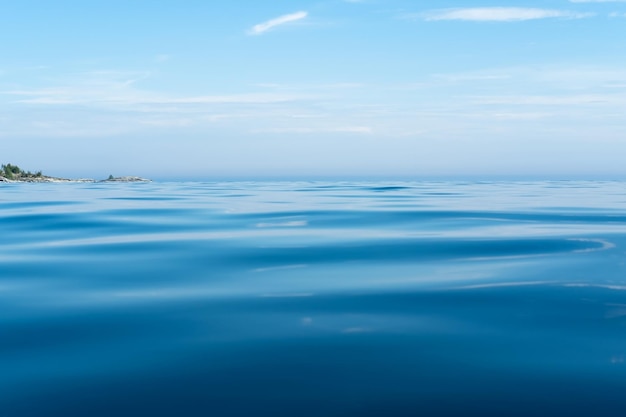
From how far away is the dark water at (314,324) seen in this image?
130 inches

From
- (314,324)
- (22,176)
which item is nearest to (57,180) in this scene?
(22,176)

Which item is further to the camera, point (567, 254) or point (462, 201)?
point (462, 201)

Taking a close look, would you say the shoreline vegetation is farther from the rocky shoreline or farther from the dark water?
the dark water

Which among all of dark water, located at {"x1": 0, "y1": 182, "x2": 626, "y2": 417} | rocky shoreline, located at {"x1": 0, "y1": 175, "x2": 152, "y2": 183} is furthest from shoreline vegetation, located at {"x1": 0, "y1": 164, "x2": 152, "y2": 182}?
dark water, located at {"x1": 0, "y1": 182, "x2": 626, "y2": 417}

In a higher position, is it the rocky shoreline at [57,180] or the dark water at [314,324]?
the rocky shoreline at [57,180]

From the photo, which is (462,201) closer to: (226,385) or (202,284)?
(202,284)

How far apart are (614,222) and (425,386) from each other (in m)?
9.19

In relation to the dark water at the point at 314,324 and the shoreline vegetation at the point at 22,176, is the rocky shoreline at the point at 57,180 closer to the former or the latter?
the shoreline vegetation at the point at 22,176

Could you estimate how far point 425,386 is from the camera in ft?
11.3

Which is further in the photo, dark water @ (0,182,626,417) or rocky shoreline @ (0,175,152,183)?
rocky shoreline @ (0,175,152,183)

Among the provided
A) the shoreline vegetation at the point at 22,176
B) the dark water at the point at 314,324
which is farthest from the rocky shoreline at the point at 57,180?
the dark water at the point at 314,324

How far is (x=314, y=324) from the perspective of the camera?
4613 mm

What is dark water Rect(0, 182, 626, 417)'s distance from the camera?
10.8 feet

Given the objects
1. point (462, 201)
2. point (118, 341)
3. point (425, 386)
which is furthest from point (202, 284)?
point (462, 201)
